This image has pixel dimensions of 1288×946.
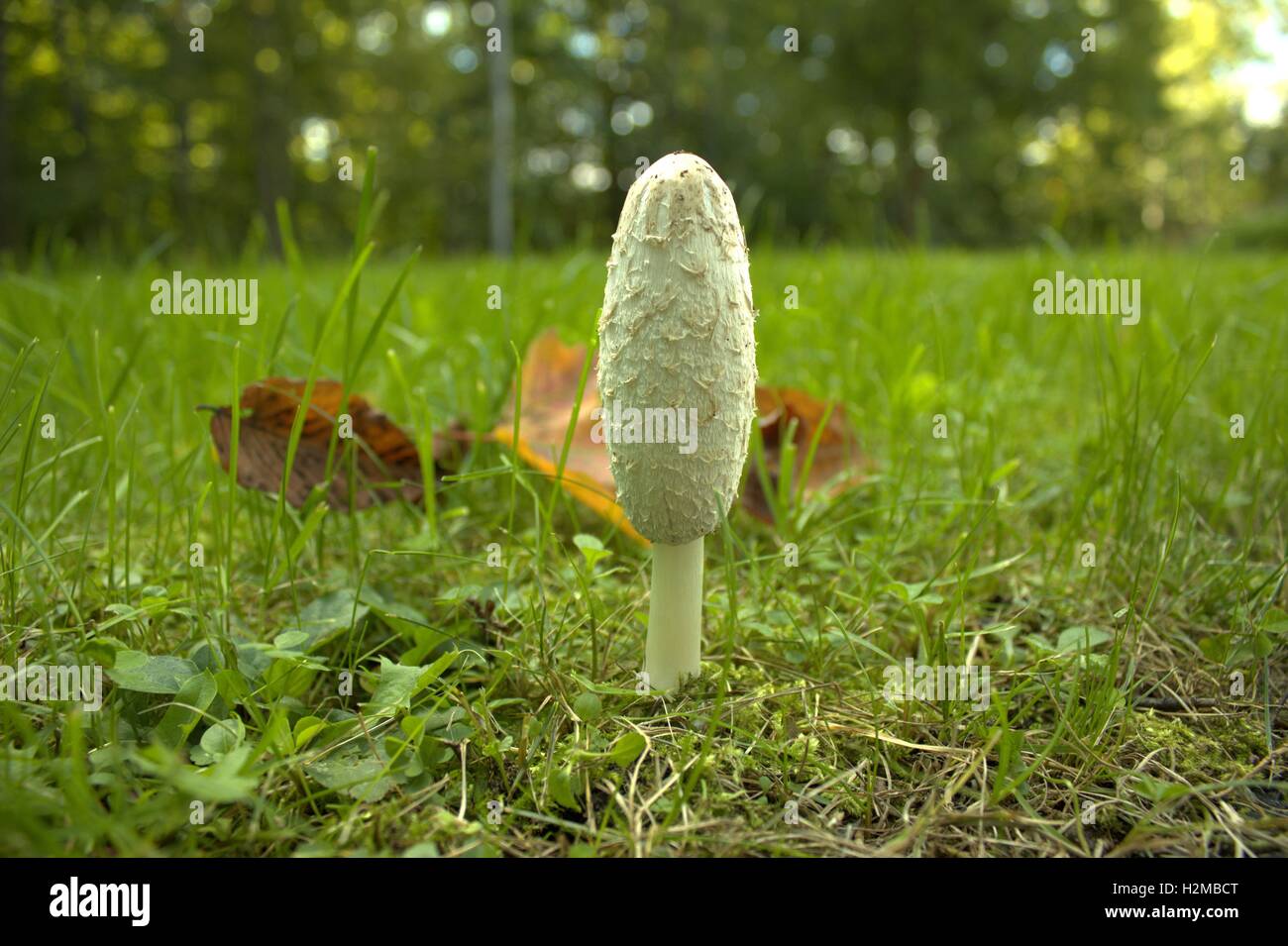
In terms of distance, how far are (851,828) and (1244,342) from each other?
12.9 feet

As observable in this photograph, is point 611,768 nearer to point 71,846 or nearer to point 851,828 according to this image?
point 851,828

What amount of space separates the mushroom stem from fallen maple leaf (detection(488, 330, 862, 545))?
612mm

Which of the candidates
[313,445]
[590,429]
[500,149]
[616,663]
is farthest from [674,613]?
[500,149]

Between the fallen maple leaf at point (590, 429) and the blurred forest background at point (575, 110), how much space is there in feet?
42.8

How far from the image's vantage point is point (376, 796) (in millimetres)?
1430

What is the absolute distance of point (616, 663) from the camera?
1.94 meters

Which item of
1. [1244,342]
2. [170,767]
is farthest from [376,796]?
[1244,342]

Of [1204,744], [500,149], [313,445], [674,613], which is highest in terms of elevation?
[500,149]

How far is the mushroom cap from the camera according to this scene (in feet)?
4.98

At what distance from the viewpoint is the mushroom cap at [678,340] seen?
4.98ft

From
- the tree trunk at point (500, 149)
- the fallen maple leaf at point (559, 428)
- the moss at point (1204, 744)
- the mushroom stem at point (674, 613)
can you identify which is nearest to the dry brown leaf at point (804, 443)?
the fallen maple leaf at point (559, 428)

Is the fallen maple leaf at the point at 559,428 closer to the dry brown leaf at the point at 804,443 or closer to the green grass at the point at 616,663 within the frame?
the green grass at the point at 616,663

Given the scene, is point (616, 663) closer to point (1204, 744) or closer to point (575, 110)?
point (1204, 744)

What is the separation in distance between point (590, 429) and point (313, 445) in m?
0.76
